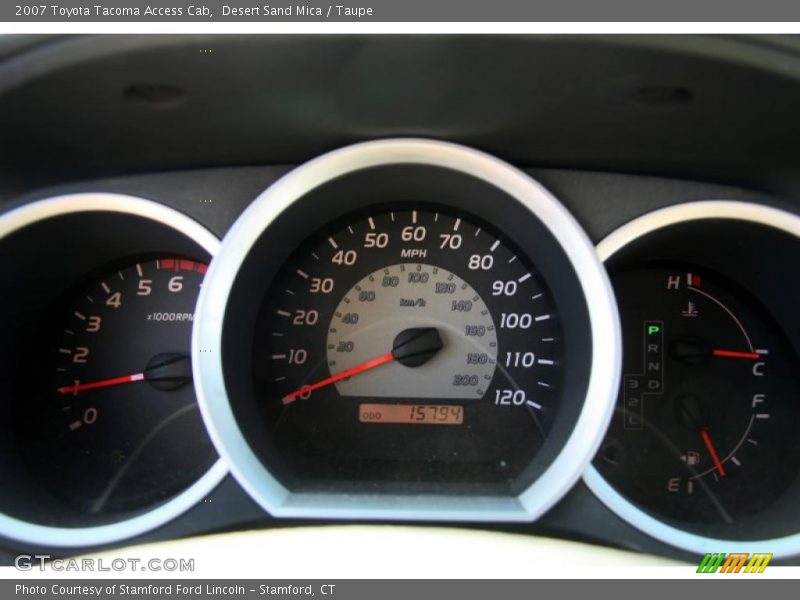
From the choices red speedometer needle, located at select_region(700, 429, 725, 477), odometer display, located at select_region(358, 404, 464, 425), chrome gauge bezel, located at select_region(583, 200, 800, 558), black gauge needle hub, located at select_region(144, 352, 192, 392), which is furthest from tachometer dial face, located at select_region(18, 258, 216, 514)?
red speedometer needle, located at select_region(700, 429, 725, 477)

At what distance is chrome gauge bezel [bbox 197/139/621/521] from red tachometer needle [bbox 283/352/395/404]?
0.97ft

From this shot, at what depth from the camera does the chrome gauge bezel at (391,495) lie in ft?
5.23

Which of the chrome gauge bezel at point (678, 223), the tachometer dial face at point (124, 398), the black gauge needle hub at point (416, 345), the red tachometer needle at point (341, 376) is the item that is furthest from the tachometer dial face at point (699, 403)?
the tachometer dial face at point (124, 398)

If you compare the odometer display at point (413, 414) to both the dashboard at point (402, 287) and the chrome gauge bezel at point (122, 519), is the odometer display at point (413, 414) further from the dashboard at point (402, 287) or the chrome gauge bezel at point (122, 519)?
the chrome gauge bezel at point (122, 519)

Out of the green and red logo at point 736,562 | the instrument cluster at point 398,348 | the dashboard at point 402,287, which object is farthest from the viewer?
the instrument cluster at point 398,348

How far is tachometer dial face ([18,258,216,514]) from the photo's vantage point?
76.7 inches

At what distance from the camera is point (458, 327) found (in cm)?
197

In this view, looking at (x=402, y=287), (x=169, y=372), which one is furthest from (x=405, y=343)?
(x=169, y=372)

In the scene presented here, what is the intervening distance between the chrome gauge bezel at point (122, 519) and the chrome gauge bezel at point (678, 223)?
38.0 inches

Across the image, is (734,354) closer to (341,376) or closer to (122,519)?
(341,376)

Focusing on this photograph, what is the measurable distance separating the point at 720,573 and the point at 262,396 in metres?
1.25

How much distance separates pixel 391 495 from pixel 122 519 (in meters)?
0.69

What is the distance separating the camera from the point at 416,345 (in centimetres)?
191

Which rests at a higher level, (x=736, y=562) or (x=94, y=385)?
(x=94, y=385)
